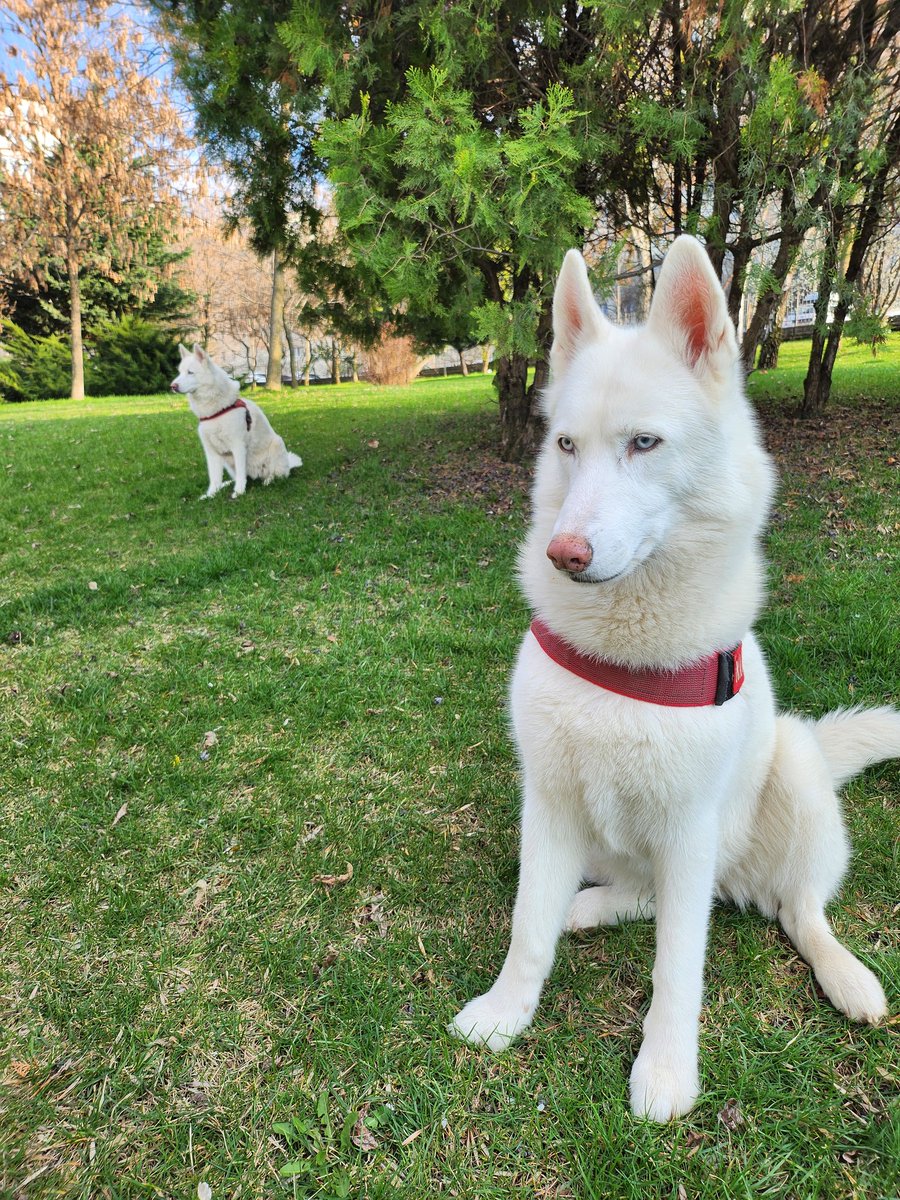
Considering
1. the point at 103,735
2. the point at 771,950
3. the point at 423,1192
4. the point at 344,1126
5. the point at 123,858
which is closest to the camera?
the point at 423,1192

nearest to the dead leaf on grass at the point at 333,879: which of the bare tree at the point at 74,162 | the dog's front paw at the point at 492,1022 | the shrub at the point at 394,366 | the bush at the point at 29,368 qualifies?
the dog's front paw at the point at 492,1022

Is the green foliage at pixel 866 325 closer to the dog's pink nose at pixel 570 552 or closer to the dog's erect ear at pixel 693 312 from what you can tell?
the dog's erect ear at pixel 693 312

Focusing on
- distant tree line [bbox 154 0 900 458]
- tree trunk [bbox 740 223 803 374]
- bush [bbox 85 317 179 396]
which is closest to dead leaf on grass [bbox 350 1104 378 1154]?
distant tree line [bbox 154 0 900 458]

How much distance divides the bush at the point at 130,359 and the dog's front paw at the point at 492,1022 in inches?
969

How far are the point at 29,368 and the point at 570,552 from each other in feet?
85.1

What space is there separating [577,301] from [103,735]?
2850 mm

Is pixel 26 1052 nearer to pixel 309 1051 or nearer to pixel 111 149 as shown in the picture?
pixel 309 1051

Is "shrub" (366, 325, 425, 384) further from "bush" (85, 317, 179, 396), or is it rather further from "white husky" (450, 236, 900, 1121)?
"white husky" (450, 236, 900, 1121)

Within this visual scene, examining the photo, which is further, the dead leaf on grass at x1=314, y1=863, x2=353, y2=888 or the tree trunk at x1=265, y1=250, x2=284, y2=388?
the tree trunk at x1=265, y1=250, x2=284, y2=388

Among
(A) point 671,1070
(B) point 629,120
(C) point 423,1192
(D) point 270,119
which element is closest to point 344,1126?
(C) point 423,1192

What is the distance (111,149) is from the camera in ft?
56.5

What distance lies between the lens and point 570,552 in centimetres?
132

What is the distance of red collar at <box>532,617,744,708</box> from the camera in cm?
153

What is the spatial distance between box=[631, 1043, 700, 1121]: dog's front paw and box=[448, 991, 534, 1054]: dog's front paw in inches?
11.9
